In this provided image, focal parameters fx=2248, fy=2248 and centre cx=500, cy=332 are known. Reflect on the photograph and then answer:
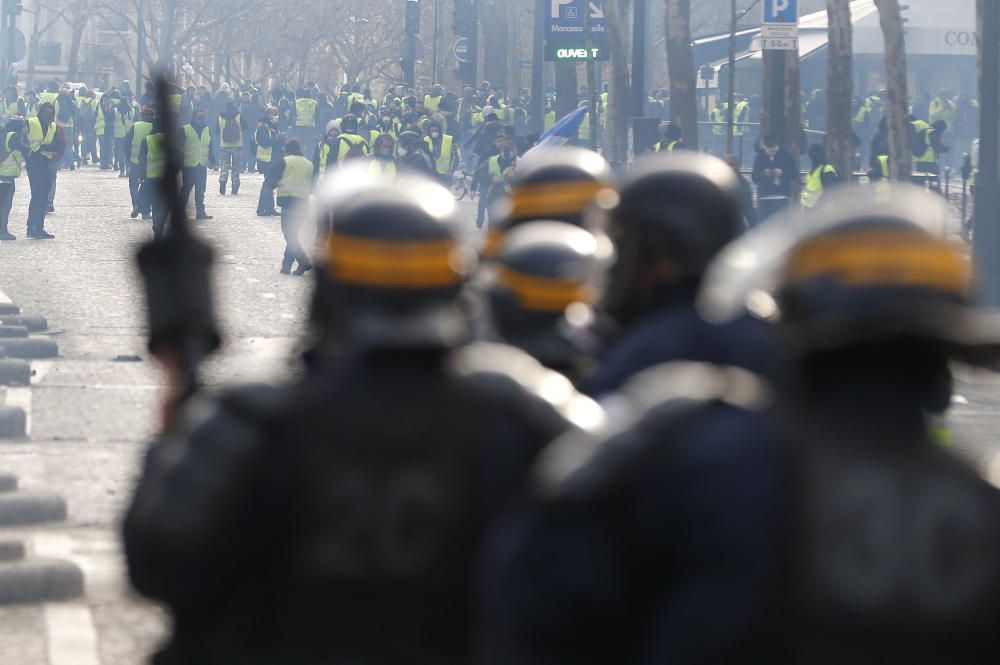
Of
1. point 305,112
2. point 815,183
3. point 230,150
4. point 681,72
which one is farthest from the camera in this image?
point 305,112

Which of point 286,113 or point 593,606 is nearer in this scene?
point 593,606

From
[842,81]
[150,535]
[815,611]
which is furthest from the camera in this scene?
[842,81]

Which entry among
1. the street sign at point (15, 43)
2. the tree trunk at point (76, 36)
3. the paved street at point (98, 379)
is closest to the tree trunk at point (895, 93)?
the paved street at point (98, 379)

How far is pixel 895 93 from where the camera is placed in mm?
26906

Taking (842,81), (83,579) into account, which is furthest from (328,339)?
(842,81)

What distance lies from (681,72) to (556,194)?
92.7ft

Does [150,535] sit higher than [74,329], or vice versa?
[150,535]

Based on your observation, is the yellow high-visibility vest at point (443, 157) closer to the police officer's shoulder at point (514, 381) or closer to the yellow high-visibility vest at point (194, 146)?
the yellow high-visibility vest at point (194, 146)

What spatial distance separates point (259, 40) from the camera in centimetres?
7619

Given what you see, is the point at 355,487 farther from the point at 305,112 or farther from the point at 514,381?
the point at 305,112

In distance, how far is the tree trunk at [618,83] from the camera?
34.9 metres

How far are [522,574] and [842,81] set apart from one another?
→ 1089 inches

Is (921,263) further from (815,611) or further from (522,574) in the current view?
(522,574)

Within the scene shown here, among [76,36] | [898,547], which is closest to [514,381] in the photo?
[898,547]
